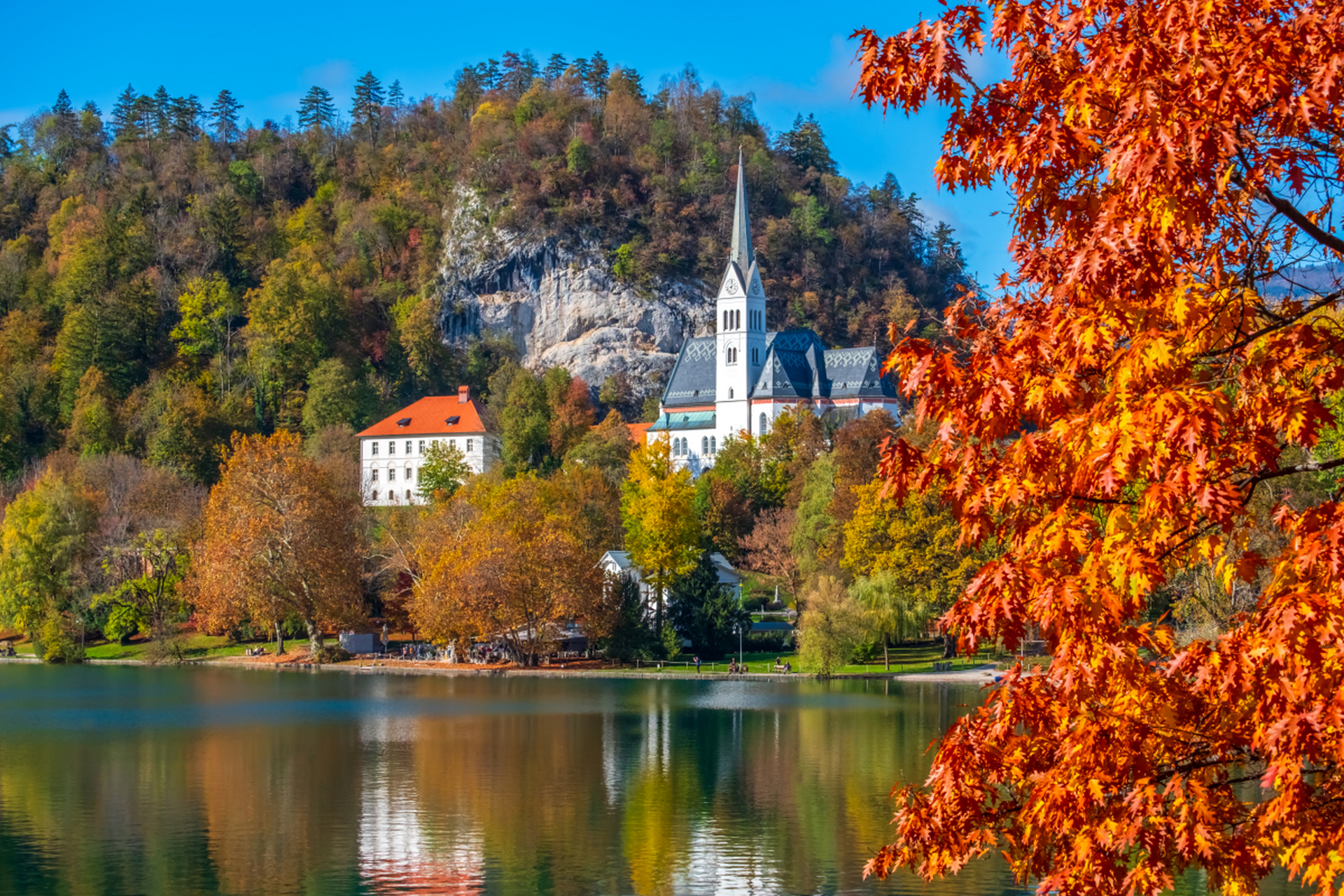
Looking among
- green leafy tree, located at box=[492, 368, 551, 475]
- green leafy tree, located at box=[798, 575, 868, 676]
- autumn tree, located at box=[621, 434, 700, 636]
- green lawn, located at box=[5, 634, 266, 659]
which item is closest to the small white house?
autumn tree, located at box=[621, 434, 700, 636]

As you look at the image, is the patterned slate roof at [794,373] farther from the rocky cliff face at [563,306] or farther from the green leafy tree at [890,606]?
the green leafy tree at [890,606]

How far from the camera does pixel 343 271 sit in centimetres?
12788

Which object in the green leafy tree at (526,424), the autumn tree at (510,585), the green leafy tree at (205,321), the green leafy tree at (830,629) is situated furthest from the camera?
the green leafy tree at (205,321)

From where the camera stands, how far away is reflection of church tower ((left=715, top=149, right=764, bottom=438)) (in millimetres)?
105562

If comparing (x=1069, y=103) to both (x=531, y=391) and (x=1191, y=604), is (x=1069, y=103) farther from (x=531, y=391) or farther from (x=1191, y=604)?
(x=531, y=391)

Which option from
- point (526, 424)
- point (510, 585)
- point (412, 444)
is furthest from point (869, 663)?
point (412, 444)

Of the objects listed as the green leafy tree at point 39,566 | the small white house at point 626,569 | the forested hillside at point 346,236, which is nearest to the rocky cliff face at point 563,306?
the forested hillside at point 346,236

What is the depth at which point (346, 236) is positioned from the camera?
13162cm

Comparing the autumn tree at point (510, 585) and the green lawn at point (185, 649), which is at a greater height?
the autumn tree at point (510, 585)

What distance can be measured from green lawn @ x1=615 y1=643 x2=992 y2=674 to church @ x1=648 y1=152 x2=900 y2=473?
43.6 m

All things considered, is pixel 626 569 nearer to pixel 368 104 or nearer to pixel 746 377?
pixel 746 377

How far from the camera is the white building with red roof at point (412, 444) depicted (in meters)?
104

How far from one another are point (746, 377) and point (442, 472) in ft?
88.0

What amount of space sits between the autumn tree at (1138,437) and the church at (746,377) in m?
93.7
